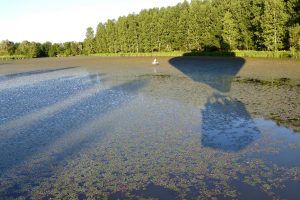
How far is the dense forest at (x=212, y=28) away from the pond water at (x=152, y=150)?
49513 mm

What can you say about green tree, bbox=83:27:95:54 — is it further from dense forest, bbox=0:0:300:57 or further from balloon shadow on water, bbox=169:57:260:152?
balloon shadow on water, bbox=169:57:260:152

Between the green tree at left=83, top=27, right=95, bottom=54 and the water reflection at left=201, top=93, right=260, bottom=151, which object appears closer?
the water reflection at left=201, top=93, right=260, bottom=151

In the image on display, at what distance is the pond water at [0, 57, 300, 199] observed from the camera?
1250 centimetres

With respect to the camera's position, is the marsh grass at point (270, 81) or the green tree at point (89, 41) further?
the green tree at point (89, 41)

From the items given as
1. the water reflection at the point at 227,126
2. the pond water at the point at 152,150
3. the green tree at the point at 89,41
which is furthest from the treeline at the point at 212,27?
the pond water at the point at 152,150

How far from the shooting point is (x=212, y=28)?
328ft

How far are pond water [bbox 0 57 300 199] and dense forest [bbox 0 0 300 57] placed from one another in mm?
49513

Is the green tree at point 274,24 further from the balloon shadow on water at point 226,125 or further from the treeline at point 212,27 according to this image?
the balloon shadow on water at point 226,125

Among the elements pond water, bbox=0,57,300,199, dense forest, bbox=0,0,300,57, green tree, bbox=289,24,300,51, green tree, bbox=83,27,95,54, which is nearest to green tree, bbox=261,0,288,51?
dense forest, bbox=0,0,300,57

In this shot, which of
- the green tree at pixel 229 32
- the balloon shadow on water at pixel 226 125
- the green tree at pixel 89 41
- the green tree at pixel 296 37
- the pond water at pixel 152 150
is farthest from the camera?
the green tree at pixel 89 41

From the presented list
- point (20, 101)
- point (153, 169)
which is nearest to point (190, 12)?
point (20, 101)

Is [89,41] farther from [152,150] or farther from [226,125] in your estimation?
[152,150]

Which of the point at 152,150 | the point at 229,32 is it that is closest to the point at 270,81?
the point at 152,150

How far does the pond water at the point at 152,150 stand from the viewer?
12.5 meters
